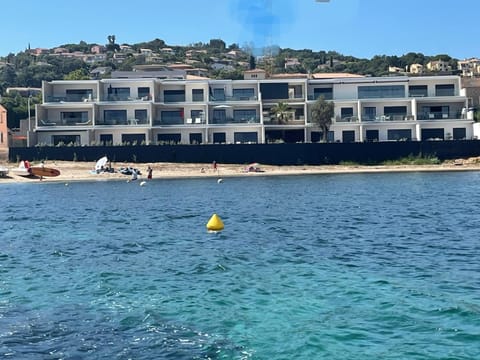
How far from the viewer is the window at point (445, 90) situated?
78875mm

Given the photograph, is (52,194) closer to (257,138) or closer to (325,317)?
(257,138)

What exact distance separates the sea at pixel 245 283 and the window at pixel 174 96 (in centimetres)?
4625

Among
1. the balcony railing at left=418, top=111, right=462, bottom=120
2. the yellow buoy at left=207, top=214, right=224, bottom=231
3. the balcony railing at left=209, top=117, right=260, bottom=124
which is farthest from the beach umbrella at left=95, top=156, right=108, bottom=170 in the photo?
the yellow buoy at left=207, top=214, right=224, bottom=231

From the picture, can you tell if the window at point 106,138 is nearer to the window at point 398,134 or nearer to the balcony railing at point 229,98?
the balcony railing at point 229,98

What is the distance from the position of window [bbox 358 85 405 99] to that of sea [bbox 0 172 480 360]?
4595 cm

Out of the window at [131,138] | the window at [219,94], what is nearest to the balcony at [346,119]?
the window at [219,94]

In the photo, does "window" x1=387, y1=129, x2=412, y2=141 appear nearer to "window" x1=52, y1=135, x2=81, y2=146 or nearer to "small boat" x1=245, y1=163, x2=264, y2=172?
"small boat" x1=245, y1=163, x2=264, y2=172

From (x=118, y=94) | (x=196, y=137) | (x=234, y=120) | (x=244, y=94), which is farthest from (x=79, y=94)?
(x=244, y=94)

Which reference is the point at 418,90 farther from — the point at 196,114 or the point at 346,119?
the point at 196,114

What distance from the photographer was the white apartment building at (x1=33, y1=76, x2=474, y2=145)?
74875 millimetres

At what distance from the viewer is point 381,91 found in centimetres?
7856

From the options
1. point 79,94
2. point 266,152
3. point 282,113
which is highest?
point 79,94

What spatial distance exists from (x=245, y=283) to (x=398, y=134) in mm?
63408

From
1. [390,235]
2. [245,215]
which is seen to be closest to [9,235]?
[245,215]
